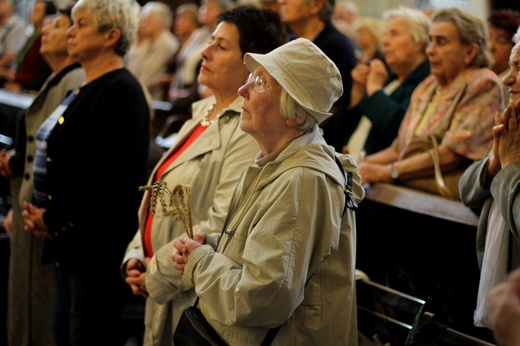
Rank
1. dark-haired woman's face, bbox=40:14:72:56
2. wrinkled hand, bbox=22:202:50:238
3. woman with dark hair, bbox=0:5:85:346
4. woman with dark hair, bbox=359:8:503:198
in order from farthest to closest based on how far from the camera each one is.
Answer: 1. dark-haired woman's face, bbox=40:14:72:56
2. woman with dark hair, bbox=0:5:85:346
3. wrinkled hand, bbox=22:202:50:238
4. woman with dark hair, bbox=359:8:503:198

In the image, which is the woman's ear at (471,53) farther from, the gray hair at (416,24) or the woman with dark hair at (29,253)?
the woman with dark hair at (29,253)

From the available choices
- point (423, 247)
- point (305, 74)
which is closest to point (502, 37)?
point (423, 247)

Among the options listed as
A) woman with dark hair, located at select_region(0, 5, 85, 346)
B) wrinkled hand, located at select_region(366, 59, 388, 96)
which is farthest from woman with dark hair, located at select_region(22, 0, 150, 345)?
wrinkled hand, located at select_region(366, 59, 388, 96)

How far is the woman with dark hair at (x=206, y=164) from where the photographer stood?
8.79 feet

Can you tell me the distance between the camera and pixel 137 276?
9.47 ft

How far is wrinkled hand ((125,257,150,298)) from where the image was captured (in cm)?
285

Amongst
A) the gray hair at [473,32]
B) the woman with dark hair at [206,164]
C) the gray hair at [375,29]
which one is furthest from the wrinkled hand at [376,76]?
the gray hair at [375,29]

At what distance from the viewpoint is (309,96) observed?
219 cm

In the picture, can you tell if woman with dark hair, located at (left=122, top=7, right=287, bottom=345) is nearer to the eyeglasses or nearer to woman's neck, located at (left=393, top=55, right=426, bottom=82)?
the eyeglasses

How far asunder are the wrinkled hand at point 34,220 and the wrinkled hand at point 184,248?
1.22 metres

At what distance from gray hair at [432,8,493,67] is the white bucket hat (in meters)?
1.52

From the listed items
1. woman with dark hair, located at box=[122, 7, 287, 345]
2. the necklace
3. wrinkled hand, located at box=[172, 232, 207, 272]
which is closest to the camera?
wrinkled hand, located at box=[172, 232, 207, 272]

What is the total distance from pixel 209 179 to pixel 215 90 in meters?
0.37

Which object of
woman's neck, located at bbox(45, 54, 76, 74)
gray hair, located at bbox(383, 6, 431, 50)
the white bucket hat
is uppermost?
the white bucket hat
